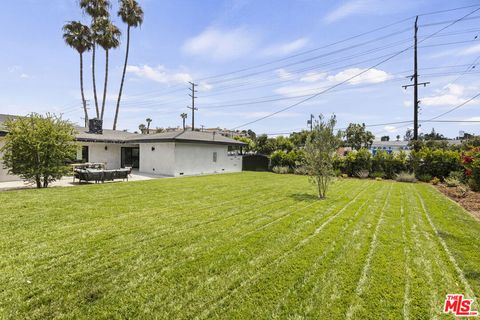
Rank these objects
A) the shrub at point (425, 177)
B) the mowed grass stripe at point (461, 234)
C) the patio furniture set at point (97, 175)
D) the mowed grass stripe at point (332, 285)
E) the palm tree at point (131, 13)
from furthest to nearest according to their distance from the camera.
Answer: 1. the palm tree at point (131, 13)
2. the shrub at point (425, 177)
3. the patio furniture set at point (97, 175)
4. the mowed grass stripe at point (461, 234)
5. the mowed grass stripe at point (332, 285)

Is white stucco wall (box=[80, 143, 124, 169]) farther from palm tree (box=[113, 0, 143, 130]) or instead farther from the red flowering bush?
the red flowering bush

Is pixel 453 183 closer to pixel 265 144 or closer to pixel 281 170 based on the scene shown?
pixel 281 170

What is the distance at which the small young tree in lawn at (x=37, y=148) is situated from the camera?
1023cm

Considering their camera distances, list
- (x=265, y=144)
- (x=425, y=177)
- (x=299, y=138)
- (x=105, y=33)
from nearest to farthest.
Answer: (x=425, y=177)
(x=105, y=33)
(x=265, y=144)
(x=299, y=138)

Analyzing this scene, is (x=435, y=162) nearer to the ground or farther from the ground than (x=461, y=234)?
farther from the ground

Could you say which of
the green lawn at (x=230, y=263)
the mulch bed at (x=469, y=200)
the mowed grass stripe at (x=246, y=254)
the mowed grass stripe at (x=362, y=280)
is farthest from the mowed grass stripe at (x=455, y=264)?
the mulch bed at (x=469, y=200)

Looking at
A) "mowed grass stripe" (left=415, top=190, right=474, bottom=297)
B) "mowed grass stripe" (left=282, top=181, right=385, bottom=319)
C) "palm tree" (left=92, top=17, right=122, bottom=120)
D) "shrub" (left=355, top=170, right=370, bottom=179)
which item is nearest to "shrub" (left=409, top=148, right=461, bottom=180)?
"shrub" (left=355, top=170, right=370, bottom=179)

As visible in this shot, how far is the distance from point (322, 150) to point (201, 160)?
12147 mm

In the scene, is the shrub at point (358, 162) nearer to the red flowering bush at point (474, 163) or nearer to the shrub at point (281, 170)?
the shrub at point (281, 170)

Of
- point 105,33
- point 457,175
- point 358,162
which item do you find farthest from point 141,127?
point 457,175

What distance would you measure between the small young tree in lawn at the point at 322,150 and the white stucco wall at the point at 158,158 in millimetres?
11047

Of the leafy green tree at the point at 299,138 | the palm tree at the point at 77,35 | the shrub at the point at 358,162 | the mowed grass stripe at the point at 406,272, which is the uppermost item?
the palm tree at the point at 77,35

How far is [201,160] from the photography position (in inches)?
768

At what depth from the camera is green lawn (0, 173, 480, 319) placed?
269cm
